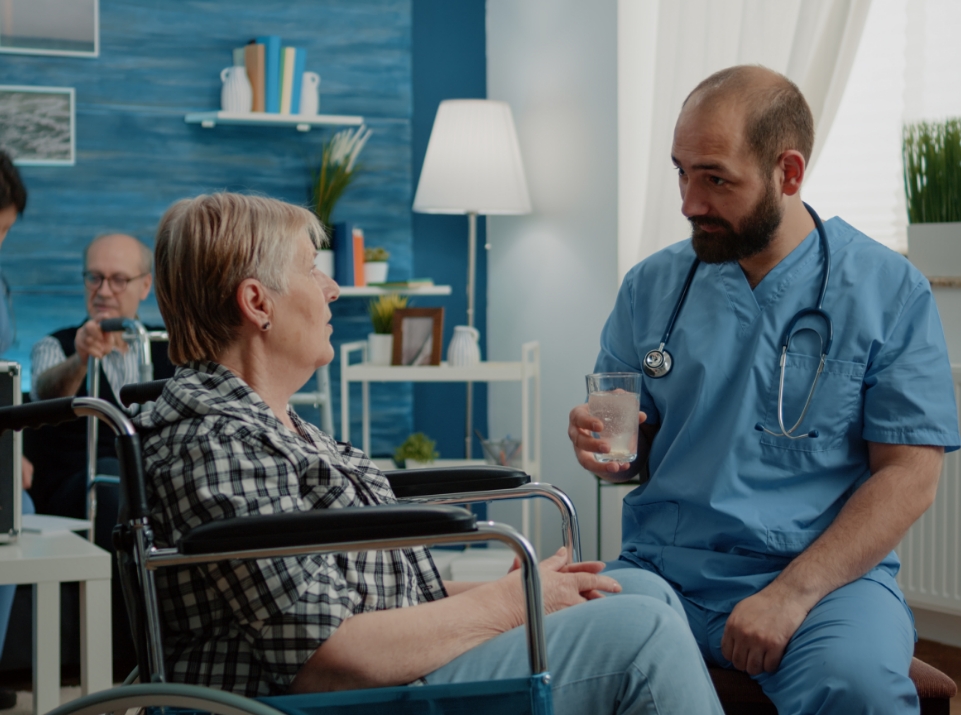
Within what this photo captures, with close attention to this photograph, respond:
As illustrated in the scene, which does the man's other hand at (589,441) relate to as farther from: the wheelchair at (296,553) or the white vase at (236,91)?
the white vase at (236,91)

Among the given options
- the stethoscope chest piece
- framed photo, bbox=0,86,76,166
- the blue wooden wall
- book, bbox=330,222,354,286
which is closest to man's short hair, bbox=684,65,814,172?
the stethoscope chest piece

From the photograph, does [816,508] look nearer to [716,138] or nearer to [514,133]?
[716,138]

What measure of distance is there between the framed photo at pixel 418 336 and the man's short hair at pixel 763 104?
184 centimetres

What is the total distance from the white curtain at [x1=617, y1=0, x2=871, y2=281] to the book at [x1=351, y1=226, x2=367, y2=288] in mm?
929

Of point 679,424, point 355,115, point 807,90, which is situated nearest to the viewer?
point 679,424

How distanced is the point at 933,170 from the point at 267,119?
7.04 ft

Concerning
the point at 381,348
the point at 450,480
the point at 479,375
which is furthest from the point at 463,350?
the point at 450,480

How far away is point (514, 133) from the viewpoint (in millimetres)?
3607

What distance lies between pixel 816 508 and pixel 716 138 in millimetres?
608

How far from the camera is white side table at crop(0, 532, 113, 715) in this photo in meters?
1.77

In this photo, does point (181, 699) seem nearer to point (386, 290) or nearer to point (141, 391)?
point (141, 391)

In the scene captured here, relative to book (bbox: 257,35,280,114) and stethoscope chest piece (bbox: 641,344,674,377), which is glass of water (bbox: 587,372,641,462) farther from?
book (bbox: 257,35,280,114)

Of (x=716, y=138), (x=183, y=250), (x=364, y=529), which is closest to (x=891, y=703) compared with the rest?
(x=364, y=529)

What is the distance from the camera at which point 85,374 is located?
2752 millimetres
